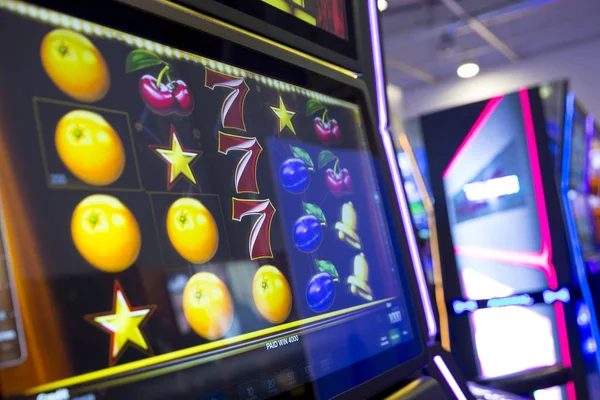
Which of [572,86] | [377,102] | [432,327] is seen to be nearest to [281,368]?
[432,327]

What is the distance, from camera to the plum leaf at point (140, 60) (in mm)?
527

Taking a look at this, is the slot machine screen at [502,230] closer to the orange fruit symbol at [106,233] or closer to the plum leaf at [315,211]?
the plum leaf at [315,211]

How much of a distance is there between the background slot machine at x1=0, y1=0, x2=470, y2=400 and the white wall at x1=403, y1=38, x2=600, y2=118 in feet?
15.6

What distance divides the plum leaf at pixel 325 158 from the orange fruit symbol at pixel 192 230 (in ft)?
0.74

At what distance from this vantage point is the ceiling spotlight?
19.2ft

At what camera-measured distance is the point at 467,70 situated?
596 centimetres

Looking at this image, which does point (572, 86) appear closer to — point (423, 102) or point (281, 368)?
point (423, 102)

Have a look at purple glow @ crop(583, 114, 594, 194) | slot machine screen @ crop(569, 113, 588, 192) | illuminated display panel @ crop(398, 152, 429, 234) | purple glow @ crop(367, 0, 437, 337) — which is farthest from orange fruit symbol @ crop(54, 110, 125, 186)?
purple glow @ crop(583, 114, 594, 194)

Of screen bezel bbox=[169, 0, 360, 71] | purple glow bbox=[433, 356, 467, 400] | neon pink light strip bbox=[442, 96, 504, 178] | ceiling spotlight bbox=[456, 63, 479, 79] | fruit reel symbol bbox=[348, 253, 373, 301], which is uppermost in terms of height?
ceiling spotlight bbox=[456, 63, 479, 79]

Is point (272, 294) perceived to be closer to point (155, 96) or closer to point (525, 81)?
point (155, 96)

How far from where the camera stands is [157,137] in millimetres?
537

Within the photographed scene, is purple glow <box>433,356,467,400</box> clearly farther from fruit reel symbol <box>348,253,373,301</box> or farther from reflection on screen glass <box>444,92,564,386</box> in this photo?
reflection on screen glass <box>444,92,564,386</box>

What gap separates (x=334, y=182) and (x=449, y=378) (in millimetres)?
340

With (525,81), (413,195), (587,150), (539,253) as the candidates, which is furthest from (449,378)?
(525,81)
